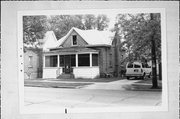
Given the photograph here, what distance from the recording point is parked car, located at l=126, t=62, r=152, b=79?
417 centimetres

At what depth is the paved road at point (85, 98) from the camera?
4.14m

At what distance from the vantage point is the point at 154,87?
419cm

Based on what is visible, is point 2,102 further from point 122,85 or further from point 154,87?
point 154,87

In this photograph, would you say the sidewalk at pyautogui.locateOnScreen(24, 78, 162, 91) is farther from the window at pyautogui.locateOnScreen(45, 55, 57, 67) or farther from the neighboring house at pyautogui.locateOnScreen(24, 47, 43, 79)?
the window at pyautogui.locateOnScreen(45, 55, 57, 67)

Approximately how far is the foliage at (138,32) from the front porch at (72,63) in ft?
1.67

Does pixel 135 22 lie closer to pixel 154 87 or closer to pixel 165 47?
pixel 165 47

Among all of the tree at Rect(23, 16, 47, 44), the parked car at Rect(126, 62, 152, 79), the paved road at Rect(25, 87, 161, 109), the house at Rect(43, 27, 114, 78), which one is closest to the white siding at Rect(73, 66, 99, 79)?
the house at Rect(43, 27, 114, 78)

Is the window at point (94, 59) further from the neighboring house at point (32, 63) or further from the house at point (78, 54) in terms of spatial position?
the neighboring house at point (32, 63)

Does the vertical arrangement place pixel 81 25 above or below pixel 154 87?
above

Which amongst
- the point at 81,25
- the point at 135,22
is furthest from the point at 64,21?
the point at 135,22

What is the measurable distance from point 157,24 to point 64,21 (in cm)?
143

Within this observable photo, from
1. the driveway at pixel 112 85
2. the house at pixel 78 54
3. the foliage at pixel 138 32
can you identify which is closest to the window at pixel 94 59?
the house at pixel 78 54

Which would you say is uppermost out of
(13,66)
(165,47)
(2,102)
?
(165,47)

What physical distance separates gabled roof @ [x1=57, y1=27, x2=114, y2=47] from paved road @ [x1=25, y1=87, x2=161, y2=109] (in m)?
0.74
